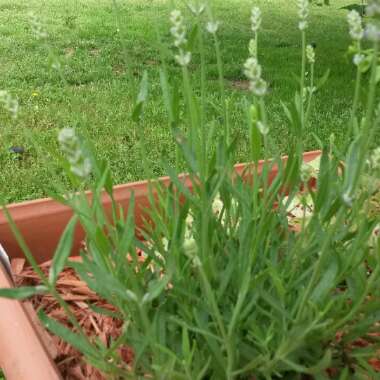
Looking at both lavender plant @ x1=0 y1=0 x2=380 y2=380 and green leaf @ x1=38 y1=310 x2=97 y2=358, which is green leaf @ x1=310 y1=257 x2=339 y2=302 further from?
green leaf @ x1=38 y1=310 x2=97 y2=358

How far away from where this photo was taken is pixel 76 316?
3.69 ft

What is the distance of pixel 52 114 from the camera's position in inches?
111

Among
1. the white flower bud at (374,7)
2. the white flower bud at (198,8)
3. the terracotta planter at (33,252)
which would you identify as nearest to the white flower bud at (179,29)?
the white flower bud at (198,8)

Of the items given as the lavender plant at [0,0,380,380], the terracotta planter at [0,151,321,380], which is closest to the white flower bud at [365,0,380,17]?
the lavender plant at [0,0,380,380]

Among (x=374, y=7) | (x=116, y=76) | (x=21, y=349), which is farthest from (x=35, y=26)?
(x=116, y=76)

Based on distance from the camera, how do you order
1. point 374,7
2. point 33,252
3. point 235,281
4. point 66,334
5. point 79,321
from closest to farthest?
point 374,7
point 66,334
point 235,281
point 79,321
point 33,252

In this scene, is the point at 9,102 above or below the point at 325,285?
above

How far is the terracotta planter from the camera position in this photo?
887mm

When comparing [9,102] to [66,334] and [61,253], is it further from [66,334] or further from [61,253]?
[66,334]

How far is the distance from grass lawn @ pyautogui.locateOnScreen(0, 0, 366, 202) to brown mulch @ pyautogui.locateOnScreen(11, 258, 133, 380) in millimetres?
316

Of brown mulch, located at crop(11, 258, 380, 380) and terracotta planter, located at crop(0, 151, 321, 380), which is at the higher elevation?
terracotta planter, located at crop(0, 151, 321, 380)

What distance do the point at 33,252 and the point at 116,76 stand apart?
8.11 feet

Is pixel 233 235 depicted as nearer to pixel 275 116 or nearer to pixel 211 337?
pixel 211 337

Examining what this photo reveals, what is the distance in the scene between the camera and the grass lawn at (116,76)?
7.66 ft
